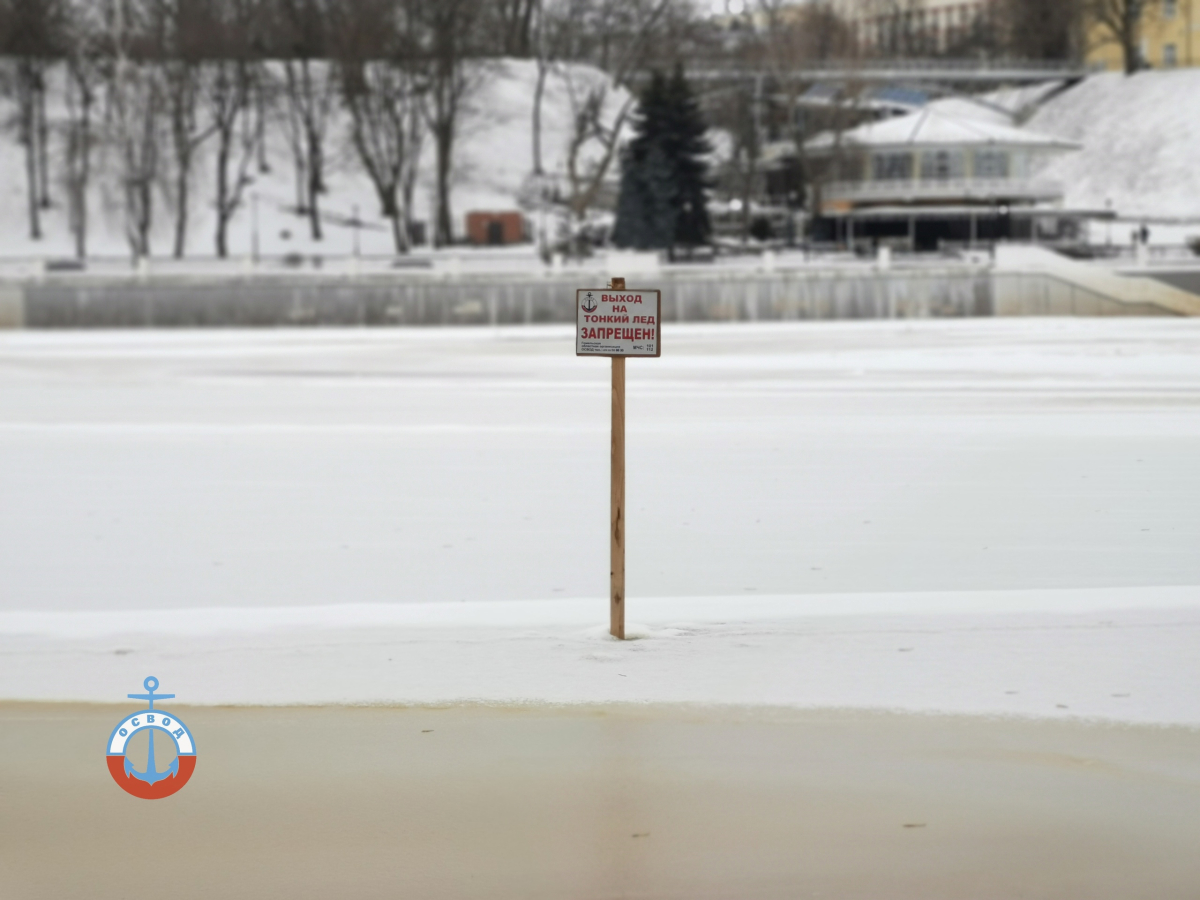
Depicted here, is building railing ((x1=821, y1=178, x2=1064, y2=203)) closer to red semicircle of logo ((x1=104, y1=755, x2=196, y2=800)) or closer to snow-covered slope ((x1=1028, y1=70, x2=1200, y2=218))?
snow-covered slope ((x1=1028, y1=70, x2=1200, y2=218))

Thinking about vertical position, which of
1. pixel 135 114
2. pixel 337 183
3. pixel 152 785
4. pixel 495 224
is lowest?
pixel 152 785

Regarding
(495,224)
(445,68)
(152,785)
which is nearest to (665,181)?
(495,224)

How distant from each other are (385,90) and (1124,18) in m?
58.8

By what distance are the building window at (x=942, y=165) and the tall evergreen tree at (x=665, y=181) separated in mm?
13844

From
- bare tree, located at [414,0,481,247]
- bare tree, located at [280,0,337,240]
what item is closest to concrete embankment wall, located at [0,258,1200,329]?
bare tree, located at [414,0,481,247]

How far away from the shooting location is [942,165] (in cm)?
8038

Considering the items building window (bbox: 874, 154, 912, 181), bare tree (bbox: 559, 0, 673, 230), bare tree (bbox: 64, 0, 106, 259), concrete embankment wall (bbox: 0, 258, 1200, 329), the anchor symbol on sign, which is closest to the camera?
the anchor symbol on sign

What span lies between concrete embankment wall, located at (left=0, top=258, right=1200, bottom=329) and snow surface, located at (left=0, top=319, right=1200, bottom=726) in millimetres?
32165

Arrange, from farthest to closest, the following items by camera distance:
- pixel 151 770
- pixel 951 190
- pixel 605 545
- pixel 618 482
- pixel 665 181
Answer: pixel 951 190, pixel 665 181, pixel 605 545, pixel 618 482, pixel 151 770

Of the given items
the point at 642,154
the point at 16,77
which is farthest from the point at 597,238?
the point at 16,77

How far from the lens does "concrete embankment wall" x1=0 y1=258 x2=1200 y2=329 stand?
202 ft

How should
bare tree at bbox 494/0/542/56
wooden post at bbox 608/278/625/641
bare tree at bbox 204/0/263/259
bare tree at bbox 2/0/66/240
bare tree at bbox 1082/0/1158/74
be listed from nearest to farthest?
wooden post at bbox 608/278/625/641 → bare tree at bbox 204/0/263/259 → bare tree at bbox 2/0/66/240 → bare tree at bbox 494/0/542/56 → bare tree at bbox 1082/0/1158/74

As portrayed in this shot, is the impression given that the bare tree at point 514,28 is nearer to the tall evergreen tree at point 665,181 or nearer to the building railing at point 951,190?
the building railing at point 951,190

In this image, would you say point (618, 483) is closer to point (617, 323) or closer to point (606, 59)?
point (617, 323)
